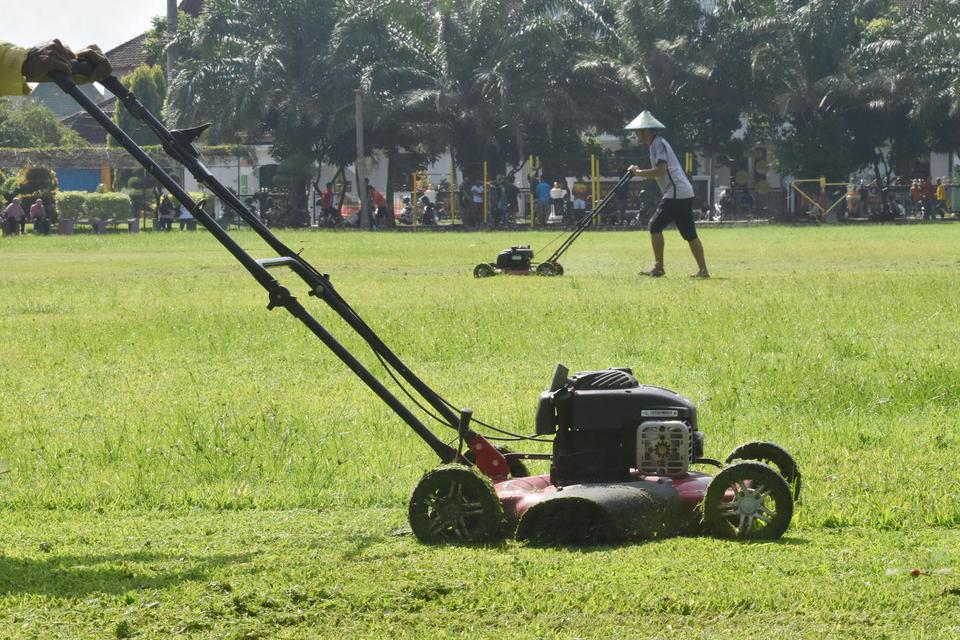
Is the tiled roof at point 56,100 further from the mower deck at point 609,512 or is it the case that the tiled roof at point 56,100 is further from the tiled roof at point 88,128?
the mower deck at point 609,512

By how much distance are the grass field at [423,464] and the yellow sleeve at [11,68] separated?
1648 millimetres

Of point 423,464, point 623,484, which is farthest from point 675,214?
point 623,484

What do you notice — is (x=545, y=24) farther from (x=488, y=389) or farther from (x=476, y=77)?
(x=488, y=389)

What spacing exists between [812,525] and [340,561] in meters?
1.73

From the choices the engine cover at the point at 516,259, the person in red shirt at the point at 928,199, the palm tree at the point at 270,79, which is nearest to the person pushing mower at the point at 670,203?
the engine cover at the point at 516,259

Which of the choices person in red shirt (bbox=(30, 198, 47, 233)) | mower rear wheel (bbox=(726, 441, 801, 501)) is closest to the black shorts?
mower rear wheel (bbox=(726, 441, 801, 501))

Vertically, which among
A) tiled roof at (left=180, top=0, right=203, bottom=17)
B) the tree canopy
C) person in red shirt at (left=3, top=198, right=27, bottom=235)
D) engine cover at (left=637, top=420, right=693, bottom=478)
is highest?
tiled roof at (left=180, top=0, right=203, bottom=17)

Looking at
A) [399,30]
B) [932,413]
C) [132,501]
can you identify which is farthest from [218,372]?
[399,30]

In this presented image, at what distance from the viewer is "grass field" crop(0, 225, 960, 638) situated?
463 centimetres

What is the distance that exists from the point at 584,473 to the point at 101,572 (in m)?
1.68

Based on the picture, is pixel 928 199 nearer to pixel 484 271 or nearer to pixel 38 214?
pixel 38 214

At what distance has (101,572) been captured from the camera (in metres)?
5.25

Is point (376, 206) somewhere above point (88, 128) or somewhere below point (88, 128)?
below

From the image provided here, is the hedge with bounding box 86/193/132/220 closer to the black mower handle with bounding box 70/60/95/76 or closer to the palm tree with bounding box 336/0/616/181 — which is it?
the palm tree with bounding box 336/0/616/181
